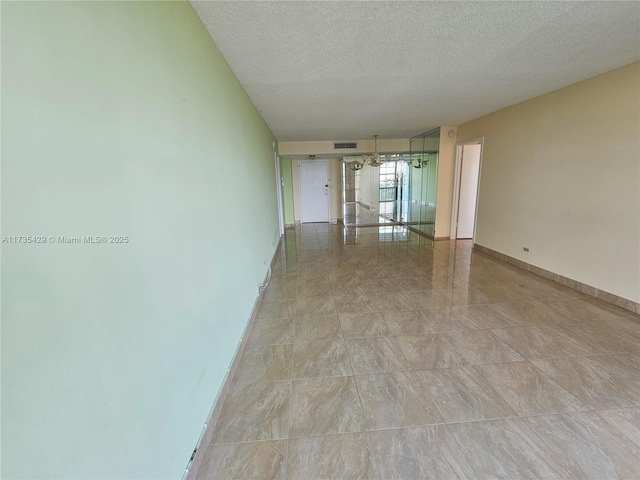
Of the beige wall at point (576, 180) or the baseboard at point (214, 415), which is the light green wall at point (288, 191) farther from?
the baseboard at point (214, 415)

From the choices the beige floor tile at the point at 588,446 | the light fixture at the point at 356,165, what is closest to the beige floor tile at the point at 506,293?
the beige floor tile at the point at 588,446

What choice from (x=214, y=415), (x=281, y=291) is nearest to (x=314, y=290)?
(x=281, y=291)

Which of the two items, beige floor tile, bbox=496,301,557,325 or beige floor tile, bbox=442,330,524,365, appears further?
beige floor tile, bbox=496,301,557,325

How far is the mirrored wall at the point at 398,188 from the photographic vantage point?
6.25 meters

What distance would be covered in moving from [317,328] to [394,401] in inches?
38.7

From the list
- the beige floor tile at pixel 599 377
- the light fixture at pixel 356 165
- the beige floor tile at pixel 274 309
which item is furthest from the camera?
the light fixture at pixel 356 165

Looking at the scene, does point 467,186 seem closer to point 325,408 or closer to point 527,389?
point 527,389

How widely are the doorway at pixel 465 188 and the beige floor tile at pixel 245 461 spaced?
5322mm

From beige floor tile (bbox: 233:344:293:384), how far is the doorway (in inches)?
187

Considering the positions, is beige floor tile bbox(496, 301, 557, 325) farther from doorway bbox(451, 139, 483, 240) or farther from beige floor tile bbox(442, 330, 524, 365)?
doorway bbox(451, 139, 483, 240)

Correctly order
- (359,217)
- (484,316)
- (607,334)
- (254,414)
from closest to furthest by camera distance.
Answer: (254,414)
(607,334)
(484,316)
(359,217)

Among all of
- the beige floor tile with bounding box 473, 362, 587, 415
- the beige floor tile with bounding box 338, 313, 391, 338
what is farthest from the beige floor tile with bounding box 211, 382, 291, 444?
the beige floor tile with bounding box 473, 362, 587, 415

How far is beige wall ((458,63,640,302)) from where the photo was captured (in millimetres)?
2670

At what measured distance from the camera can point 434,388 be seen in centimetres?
176
